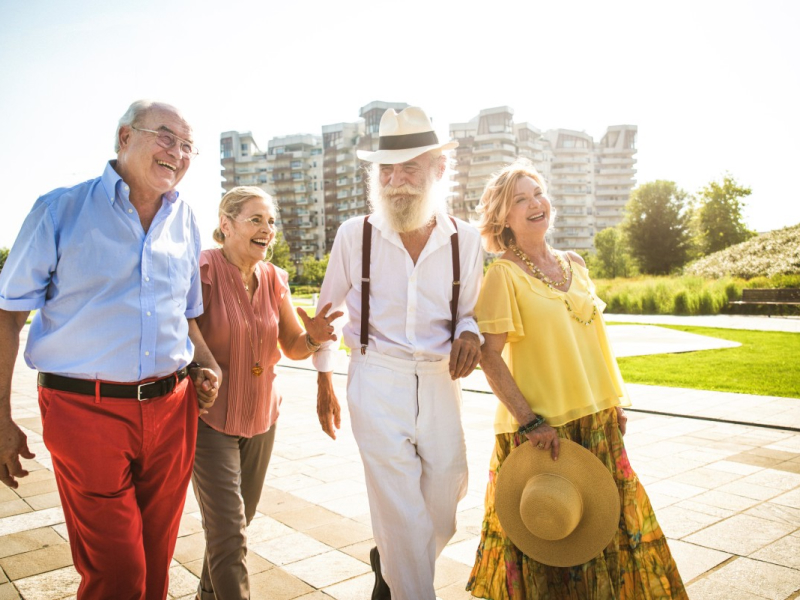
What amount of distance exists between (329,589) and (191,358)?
156 cm

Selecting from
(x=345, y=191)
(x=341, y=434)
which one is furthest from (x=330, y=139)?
(x=341, y=434)

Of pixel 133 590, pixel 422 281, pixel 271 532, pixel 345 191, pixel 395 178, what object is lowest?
pixel 271 532

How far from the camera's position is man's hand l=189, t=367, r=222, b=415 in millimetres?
2809

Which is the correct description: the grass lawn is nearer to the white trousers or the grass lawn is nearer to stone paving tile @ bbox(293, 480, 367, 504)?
stone paving tile @ bbox(293, 480, 367, 504)

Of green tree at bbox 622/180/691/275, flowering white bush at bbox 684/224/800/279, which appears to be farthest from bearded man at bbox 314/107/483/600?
green tree at bbox 622/180/691/275

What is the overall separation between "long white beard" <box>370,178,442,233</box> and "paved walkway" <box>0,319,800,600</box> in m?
1.94

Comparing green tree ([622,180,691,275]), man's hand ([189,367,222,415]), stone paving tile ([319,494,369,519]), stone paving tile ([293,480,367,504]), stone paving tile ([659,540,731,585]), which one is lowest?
stone paving tile ([293,480,367,504])

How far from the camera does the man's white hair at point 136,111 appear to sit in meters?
2.61

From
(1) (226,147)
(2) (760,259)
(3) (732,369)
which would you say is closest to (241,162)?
(1) (226,147)

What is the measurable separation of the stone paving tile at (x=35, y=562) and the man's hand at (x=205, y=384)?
1.85m

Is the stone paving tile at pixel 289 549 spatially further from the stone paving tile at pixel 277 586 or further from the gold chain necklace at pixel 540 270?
the gold chain necklace at pixel 540 270

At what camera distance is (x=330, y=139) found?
401 feet

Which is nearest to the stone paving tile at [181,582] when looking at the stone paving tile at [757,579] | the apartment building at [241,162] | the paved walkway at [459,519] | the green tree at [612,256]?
the paved walkway at [459,519]

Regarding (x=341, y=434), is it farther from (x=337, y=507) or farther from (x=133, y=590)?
(x=133, y=590)
